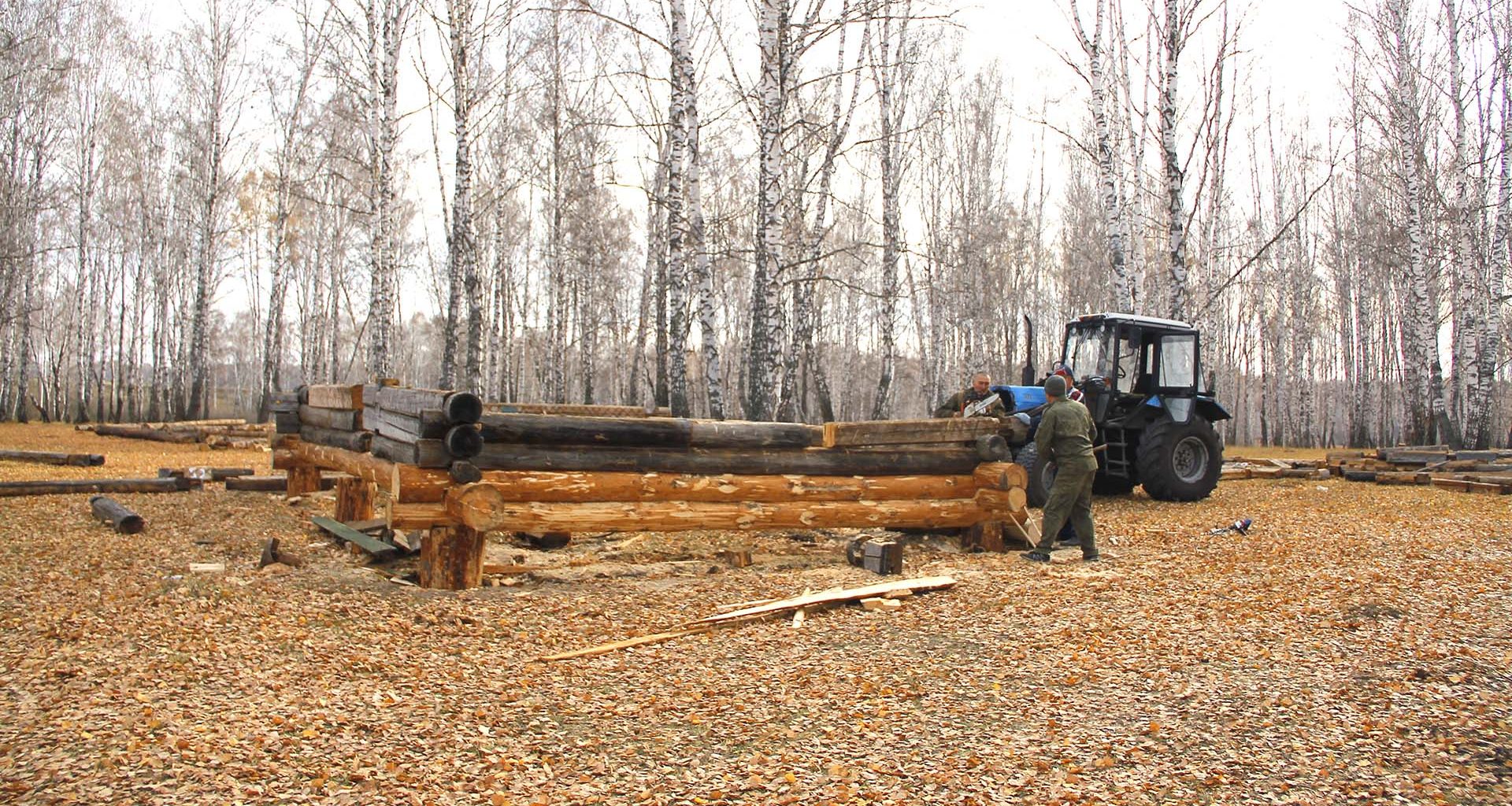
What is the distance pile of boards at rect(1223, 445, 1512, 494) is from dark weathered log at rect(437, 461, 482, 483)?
1398 centimetres

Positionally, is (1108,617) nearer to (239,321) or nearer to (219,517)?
(219,517)

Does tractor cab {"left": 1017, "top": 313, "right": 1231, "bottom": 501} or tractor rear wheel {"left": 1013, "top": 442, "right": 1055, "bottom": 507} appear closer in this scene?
tractor rear wheel {"left": 1013, "top": 442, "right": 1055, "bottom": 507}

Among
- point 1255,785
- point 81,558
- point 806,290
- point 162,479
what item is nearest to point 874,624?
point 1255,785

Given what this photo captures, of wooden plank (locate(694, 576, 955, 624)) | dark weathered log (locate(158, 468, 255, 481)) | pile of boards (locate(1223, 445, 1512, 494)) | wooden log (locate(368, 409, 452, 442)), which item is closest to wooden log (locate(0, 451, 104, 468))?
dark weathered log (locate(158, 468, 255, 481))

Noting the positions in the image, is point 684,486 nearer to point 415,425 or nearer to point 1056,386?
point 415,425

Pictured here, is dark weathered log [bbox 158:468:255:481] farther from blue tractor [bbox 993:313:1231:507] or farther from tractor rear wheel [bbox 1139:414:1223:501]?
tractor rear wheel [bbox 1139:414:1223:501]

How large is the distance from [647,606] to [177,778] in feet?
9.88

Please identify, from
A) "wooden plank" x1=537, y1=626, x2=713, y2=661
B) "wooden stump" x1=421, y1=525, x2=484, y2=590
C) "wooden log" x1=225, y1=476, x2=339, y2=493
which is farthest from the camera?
"wooden log" x1=225, y1=476, x2=339, y2=493

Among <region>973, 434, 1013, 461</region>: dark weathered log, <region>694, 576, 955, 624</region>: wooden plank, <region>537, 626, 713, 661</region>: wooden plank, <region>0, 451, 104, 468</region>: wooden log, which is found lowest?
<region>537, 626, 713, 661</region>: wooden plank

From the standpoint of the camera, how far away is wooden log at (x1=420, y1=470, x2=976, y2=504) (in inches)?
248

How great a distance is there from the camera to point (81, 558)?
22.4 feet

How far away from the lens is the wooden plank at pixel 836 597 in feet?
17.9

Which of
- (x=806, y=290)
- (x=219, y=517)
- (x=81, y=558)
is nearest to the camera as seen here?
(x=81, y=558)

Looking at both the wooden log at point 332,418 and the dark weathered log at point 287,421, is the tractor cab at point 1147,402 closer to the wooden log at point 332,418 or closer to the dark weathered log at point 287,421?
the wooden log at point 332,418
